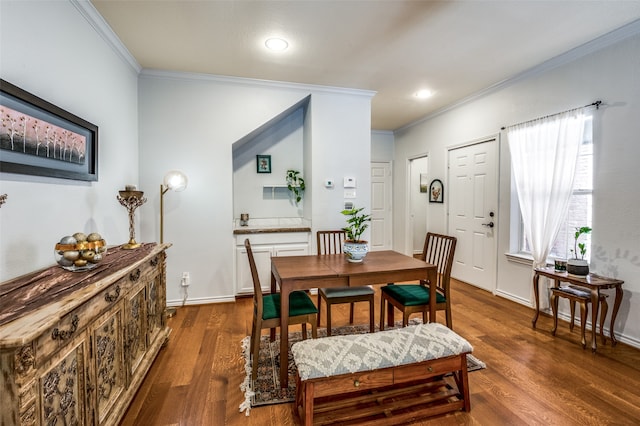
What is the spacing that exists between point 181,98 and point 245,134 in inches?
31.5

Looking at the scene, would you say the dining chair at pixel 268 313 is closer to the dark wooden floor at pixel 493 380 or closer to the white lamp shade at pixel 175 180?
the dark wooden floor at pixel 493 380

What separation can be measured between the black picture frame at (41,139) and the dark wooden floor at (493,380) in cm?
152

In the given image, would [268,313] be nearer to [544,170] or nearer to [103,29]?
[103,29]

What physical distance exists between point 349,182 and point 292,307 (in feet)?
7.27

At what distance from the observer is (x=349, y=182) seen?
394 centimetres

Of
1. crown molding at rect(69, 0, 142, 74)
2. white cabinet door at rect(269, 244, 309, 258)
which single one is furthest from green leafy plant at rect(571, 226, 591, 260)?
crown molding at rect(69, 0, 142, 74)

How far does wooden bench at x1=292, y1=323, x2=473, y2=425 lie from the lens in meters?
1.53

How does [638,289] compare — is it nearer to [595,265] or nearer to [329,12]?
[595,265]

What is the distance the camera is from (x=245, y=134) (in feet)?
11.7

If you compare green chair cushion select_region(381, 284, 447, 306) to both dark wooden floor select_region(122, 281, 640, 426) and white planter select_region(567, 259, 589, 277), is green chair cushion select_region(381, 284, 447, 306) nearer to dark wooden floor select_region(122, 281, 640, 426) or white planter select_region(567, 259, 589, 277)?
Answer: dark wooden floor select_region(122, 281, 640, 426)

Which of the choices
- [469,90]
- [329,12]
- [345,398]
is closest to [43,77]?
[329,12]

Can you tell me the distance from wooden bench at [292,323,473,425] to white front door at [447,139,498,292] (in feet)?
8.32

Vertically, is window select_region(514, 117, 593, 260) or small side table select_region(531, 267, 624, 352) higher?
window select_region(514, 117, 593, 260)

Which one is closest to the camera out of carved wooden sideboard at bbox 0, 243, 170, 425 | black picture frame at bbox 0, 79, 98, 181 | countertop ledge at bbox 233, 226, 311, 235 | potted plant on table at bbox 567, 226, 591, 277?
carved wooden sideboard at bbox 0, 243, 170, 425
